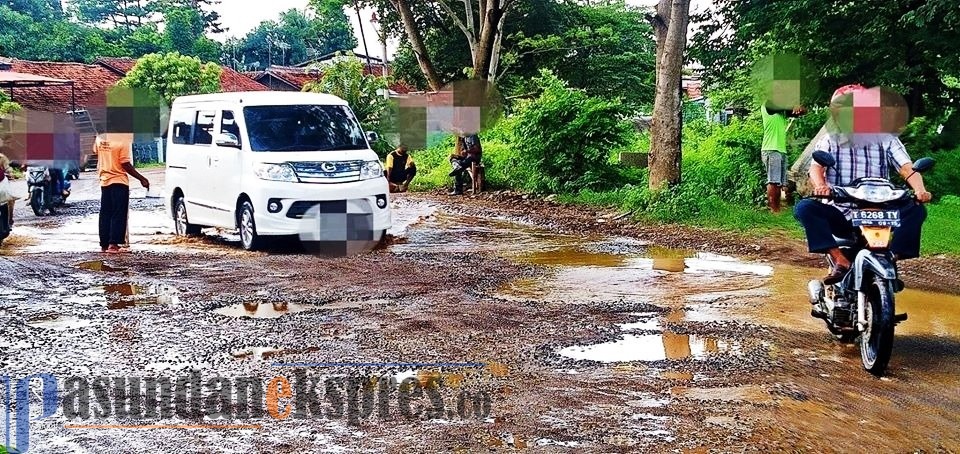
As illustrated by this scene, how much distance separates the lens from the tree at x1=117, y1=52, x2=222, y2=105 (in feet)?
129

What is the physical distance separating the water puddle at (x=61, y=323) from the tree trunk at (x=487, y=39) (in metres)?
14.4

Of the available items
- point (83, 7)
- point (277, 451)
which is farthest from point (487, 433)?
point (83, 7)

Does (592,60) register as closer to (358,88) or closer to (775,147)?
(358,88)

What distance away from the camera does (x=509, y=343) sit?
639 centimetres

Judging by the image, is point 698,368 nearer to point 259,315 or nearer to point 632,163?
point 259,315

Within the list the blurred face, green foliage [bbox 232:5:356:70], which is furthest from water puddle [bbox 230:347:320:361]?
green foliage [bbox 232:5:356:70]

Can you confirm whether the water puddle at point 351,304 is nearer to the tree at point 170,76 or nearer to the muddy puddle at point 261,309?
the muddy puddle at point 261,309

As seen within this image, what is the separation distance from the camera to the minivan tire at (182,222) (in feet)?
42.6

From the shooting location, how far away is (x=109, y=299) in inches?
316

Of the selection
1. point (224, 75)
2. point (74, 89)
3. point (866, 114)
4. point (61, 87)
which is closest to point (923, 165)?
point (866, 114)

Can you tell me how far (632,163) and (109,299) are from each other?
10980 mm

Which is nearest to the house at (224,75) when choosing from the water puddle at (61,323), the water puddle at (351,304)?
the water puddle at (351,304)

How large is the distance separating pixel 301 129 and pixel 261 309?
4478 millimetres

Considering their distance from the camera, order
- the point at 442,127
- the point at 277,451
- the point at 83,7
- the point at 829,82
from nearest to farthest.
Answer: the point at 277,451 → the point at 829,82 → the point at 442,127 → the point at 83,7
